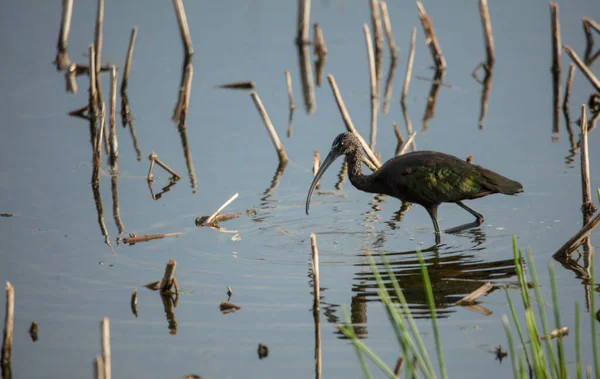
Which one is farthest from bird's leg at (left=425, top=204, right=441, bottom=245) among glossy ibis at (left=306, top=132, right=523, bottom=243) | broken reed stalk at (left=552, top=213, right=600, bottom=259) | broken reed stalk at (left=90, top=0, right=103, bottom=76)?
broken reed stalk at (left=90, top=0, right=103, bottom=76)

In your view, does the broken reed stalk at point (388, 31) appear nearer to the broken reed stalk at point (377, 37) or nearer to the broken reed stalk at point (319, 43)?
the broken reed stalk at point (377, 37)

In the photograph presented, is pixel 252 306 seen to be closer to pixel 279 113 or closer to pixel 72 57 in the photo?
pixel 279 113

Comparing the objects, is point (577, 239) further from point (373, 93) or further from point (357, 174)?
point (373, 93)

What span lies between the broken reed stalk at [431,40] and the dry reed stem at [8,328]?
11.0m

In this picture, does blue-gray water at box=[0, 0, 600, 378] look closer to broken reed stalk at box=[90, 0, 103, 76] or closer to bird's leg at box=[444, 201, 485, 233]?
bird's leg at box=[444, 201, 485, 233]

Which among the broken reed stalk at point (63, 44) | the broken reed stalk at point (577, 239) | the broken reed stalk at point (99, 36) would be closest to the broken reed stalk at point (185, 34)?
the broken reed stalk at point (63, 44)

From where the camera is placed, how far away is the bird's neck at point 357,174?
1025 cm

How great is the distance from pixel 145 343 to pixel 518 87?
10.1 meters

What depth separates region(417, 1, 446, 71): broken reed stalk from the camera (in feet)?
53.1

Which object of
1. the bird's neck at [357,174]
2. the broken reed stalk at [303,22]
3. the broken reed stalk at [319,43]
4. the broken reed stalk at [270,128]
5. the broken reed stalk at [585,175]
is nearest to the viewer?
the broken reed stalk at [585,175]

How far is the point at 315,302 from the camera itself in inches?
294

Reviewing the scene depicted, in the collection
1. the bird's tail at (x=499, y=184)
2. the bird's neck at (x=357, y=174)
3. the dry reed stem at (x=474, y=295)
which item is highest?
the bird's neck at (x=357, y=174)

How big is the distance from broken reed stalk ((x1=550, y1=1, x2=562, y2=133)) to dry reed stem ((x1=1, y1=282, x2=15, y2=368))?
8.93 metres

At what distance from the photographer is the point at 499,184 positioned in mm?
9812
